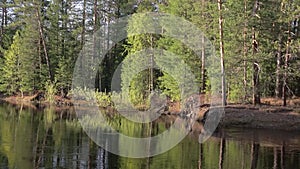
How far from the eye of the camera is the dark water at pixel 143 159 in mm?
12867

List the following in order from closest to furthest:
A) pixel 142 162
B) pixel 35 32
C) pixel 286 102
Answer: pixel 142 162 → pixel 286 102 → pixel 35 32

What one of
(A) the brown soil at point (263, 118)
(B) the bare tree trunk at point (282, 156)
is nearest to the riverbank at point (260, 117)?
(A) the brown soil at point (263, 118)

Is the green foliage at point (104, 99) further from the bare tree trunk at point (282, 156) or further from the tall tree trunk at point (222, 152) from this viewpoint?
the bare tree trunk at point (282, 156)

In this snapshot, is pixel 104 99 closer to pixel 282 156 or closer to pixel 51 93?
pixel 51 93

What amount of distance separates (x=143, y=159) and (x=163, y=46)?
2619cm

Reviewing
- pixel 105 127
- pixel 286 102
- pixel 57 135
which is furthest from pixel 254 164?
pixel 286 102

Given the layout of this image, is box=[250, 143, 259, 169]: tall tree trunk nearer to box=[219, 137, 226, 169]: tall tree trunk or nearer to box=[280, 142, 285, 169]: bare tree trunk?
box=[280, 142, 285, 169]: bare tree trunk

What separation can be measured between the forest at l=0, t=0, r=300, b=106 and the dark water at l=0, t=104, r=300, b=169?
9.12 metres

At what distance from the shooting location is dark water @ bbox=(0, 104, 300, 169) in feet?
42.2

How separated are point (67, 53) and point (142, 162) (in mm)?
35913

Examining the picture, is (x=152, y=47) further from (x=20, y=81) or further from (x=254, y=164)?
(x=254, y=164)

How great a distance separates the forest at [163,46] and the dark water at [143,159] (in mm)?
9118

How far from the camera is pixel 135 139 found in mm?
18812

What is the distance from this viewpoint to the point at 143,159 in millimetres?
13867
